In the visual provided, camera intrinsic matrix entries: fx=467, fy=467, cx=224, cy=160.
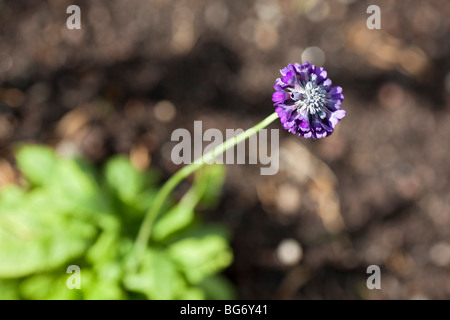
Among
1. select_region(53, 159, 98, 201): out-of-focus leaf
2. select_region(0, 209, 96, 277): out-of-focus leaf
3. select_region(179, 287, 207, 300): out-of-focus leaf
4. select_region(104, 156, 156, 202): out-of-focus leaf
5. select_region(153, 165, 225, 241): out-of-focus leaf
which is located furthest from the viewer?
select_region(104, 156, 156, 202): out-of-focus leaf

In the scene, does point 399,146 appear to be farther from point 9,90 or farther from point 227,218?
point 9,90

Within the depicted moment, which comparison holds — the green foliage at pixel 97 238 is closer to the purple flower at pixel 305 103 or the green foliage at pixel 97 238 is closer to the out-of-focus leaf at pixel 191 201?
the out-of-focus leaf at pixel 191 201

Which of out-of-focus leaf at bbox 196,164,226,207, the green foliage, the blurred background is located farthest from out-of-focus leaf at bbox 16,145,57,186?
out-of-focus leaf at bbox 196,164,226,207

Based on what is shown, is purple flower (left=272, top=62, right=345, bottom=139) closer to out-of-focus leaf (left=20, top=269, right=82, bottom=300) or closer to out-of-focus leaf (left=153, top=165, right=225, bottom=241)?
out-of-focus leaf (left=153, top=165, right=225, bottom=241)

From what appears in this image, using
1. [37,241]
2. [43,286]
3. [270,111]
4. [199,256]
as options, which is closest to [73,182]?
[37,241]

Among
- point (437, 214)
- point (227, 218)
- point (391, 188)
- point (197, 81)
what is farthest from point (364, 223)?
point (197, 81)

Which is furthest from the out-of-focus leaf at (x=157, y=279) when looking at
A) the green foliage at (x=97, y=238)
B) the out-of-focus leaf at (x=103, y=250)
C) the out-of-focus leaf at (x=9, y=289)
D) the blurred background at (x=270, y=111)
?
the blurred background at (x=270, y=111)
